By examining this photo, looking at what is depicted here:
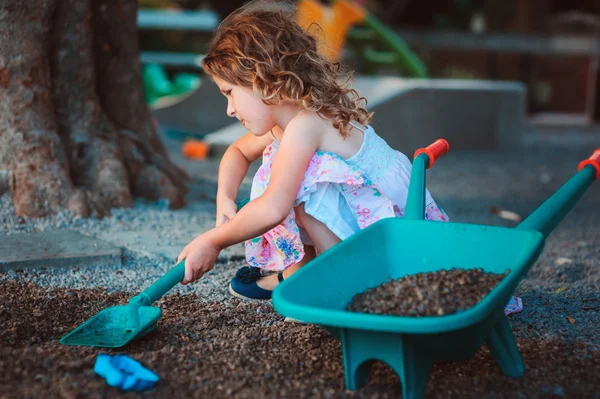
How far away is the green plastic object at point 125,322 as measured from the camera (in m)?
1.96

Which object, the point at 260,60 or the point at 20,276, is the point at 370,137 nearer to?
the point at 260,60

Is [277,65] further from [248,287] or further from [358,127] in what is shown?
[248,287]

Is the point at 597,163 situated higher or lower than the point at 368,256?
higher

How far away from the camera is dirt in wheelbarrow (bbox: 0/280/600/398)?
1.71 meters

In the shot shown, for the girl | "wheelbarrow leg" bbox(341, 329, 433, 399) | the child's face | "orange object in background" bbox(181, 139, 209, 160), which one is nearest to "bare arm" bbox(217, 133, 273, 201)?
the girl

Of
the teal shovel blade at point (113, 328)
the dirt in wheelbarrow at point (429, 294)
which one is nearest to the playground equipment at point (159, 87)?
the teal shovel blade at point (113, 328)

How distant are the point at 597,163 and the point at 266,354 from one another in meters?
1.03

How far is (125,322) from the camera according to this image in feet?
6.62

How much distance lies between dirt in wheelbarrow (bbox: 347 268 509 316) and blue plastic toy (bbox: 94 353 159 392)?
503 mm

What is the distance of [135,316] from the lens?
78.2 inches

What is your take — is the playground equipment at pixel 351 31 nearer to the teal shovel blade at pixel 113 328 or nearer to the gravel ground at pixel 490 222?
the gravel ground at pixel 490 222

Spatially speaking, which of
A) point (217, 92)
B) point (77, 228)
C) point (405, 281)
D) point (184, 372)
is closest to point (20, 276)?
point (77, 228)

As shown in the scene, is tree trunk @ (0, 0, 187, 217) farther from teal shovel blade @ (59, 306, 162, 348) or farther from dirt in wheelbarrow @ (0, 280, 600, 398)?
teal shovel blade @ (59, 306, 162, 348)

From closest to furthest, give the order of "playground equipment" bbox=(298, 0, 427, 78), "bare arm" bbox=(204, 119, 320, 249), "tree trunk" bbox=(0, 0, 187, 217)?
"bare arm" bbox=(204, 119, 320, 249)
"tree trunk" bbox=(0, 0, 187, 217)
"playground equipment" bbox=(298, 0, 427, 78)
